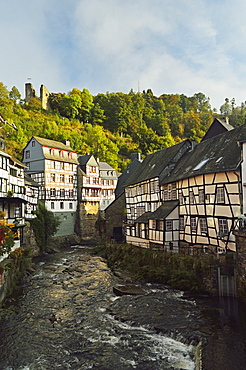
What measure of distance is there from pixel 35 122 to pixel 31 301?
156 ft

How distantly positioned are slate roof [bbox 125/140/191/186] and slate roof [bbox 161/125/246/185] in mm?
829

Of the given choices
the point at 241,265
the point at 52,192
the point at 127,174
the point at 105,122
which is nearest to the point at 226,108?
the point at 105,122

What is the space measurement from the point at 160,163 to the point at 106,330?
1915cm

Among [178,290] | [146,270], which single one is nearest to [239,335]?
[178,290]

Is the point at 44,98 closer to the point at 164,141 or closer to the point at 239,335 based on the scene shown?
the point at 164,141

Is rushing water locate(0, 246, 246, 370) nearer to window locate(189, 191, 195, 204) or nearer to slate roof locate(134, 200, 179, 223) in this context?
slate roof locate(134, 200, 179, 223)

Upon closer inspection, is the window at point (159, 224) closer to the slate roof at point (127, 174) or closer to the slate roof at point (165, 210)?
the slate roof at point (165, 210)

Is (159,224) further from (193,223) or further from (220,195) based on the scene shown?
(220,195)

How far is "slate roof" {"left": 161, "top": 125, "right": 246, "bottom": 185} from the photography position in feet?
58.0

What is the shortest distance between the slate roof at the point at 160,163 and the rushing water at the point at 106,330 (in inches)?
473

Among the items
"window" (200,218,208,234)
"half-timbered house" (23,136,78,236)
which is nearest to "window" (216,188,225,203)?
"window" (200,218,208,234)

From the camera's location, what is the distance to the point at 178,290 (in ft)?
57.3

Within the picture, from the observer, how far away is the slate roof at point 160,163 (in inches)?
1062

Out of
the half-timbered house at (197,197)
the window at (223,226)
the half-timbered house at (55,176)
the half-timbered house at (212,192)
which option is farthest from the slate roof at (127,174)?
the window at (223,226)
